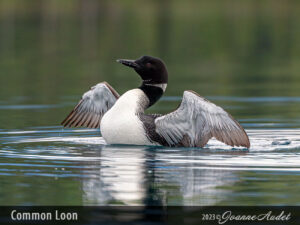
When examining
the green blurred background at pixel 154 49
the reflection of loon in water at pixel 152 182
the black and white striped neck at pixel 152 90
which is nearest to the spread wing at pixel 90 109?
the black and white striped neck at pixel 152 90

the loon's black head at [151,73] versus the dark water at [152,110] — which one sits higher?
the loon's black head at [151,73]

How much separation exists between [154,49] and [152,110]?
16.2 m

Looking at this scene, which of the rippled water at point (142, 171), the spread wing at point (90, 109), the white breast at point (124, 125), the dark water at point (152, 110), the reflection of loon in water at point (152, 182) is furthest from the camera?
the spread wing at point (90, 109)

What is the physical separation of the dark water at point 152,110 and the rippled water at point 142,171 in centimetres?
1

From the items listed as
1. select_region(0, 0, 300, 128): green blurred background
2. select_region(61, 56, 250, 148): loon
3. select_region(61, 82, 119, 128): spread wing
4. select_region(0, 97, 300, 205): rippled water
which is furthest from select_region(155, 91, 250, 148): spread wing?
select_region(0, 0, 300, 128): green blurred background

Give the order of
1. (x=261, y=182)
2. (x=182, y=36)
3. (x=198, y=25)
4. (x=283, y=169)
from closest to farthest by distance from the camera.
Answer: (x=261, y=182) → (x=283, y=169) → (x=182, y=36) → (x=198, y=25)

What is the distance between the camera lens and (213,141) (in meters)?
11.5

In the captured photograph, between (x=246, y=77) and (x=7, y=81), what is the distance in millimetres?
5912

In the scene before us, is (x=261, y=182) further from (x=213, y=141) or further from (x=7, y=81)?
(x=7, y=81)

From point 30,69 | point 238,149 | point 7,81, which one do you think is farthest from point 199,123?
point 30,69

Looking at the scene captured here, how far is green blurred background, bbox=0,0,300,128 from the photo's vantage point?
745 inches

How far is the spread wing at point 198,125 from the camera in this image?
33.6 feet

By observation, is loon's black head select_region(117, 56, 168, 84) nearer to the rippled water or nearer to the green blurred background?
the rippled water

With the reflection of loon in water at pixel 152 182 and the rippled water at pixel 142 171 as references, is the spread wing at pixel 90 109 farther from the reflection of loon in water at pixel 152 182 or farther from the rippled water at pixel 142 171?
the reflection of loon in water at pixel 152 182
